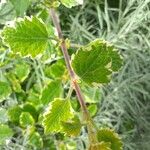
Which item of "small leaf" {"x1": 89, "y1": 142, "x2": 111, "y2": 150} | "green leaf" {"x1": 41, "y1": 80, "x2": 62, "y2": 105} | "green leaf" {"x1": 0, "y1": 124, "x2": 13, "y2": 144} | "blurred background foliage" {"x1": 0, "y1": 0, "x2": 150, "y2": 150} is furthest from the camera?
"blurred background foliage" {"x1": 0, "y1": 0, "x2": 150, "y2": 150}

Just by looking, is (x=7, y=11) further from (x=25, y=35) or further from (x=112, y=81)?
(x=112, y=81)

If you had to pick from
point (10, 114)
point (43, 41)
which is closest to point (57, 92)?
point (43, 41)

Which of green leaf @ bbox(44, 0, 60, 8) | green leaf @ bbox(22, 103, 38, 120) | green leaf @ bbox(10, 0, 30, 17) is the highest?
green leaf @ bbox(10, 0, 30, 17)

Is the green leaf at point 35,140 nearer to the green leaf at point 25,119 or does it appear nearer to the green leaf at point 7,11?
the green leaf at point 25,119

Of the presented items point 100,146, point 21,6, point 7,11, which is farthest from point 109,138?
point 7,11

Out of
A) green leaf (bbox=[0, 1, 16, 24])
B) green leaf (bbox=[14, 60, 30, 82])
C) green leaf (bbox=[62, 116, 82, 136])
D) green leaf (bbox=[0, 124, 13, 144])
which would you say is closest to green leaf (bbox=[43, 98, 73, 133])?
green leaf (bbox=[62, 116, 82, 136])

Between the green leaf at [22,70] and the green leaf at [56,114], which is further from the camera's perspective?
the green leaf at [22,70]

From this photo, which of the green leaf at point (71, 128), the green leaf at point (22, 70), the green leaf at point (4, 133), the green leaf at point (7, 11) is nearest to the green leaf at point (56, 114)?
the green leaf at point (71, 128)

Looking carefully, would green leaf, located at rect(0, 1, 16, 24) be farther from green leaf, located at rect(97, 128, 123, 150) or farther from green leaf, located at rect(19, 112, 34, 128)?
green leaf, located at rect(19, 112, 34, 128)
